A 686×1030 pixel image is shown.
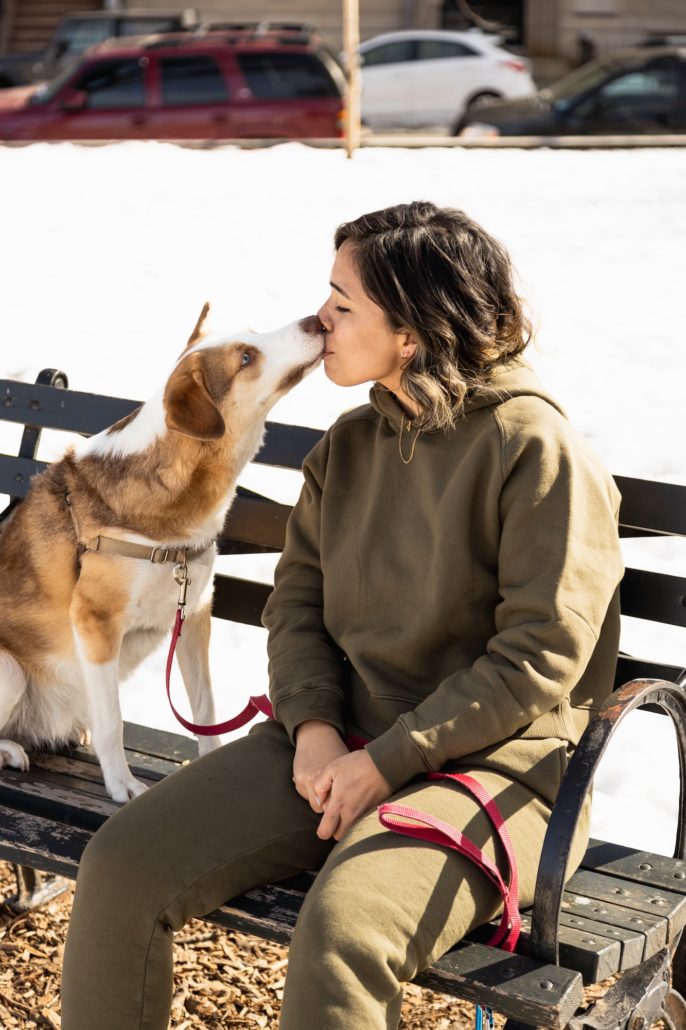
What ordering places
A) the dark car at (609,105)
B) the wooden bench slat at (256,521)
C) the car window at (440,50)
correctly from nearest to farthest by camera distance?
the wooden bench slat at (256,521), the dark car at (609,105), the car window at (440,50)

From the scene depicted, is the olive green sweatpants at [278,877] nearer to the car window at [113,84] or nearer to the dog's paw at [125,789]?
the dog's paw at [125,789]

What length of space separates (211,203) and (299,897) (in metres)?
7.83

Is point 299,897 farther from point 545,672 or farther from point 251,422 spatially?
point 251,422

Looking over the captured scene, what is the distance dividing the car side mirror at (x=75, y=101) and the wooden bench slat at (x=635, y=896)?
13250mm

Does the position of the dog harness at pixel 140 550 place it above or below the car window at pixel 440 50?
below

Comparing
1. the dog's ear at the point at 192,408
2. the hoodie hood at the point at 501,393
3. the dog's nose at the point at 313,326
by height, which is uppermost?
the dog's nose at the point at 313,326

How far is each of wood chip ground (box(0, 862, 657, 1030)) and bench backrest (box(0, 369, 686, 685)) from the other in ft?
2.87

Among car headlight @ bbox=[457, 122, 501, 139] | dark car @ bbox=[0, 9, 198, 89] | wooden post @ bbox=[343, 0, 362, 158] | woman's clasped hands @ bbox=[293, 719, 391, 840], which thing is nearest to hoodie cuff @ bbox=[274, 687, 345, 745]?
woman's clasped hands @ bbox=[293, 719, 391, 840]

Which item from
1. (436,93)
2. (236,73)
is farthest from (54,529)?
(436,93)

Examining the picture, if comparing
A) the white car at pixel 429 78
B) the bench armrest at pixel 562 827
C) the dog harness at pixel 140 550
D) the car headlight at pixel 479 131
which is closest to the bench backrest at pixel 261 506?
the dog harness at pixel 140 550

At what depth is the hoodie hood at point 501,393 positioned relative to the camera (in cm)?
248

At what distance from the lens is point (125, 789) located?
9.99ft

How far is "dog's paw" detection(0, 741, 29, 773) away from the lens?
3.13m

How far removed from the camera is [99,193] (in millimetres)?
9867
